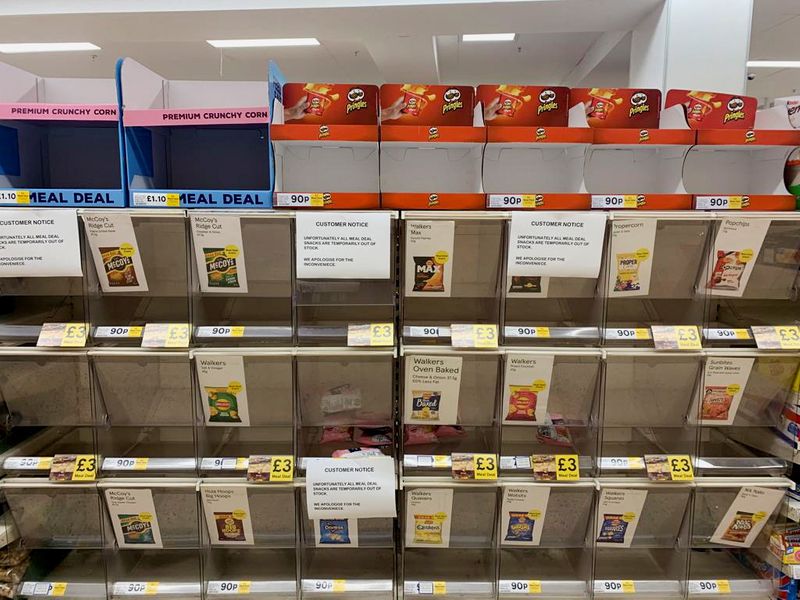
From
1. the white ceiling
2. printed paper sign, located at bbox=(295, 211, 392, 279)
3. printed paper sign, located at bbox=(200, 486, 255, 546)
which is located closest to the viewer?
printed paper sign, located at bbox=(295, 211, 392, 279)

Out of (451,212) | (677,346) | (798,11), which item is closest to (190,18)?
(451,212)

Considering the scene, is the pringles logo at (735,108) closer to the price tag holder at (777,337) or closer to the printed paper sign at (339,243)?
the price tag holder at (777,337)

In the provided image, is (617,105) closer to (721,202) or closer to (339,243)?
(721,202)

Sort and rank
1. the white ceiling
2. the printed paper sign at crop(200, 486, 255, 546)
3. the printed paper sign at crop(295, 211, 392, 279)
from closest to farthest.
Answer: the printed paper sign at crop(295, 211, 392, 279) → the printed paper sign at crop(200, 486, 255, 546) → the white ceiling

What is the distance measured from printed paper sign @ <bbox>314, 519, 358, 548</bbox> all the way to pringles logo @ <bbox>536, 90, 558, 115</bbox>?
4.71 feet

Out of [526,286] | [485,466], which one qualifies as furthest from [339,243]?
[485,466]

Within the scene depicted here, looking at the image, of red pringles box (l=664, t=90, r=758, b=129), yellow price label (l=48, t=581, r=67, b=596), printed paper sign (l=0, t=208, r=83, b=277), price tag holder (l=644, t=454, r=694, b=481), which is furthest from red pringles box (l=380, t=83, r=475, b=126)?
yellow price label (l=48, t=581, r=67, b=596)

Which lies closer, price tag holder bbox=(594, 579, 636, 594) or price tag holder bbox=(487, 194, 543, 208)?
price tag holder bbox=(487, 194, 543, 208)

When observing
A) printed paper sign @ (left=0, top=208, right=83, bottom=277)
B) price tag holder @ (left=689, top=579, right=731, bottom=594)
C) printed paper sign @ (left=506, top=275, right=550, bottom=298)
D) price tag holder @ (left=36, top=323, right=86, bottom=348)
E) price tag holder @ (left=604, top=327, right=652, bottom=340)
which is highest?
printed paper sign @ (left=0, top=208, right=83, bottom=277)

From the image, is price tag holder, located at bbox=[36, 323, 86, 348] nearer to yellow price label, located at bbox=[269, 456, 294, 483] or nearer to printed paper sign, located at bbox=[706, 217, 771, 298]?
yellow price label, located at bbox=[269, 456, 294, 483]

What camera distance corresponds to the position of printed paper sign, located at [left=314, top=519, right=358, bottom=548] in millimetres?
1694

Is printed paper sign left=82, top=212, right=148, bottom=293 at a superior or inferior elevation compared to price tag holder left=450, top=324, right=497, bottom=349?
superior

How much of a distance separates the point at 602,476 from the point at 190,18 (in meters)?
2.51

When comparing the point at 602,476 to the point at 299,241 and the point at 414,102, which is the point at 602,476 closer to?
the point at 299,241
